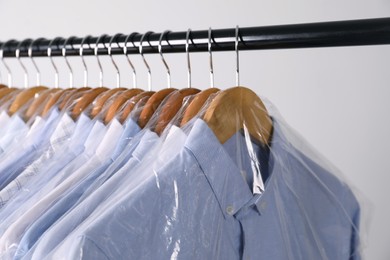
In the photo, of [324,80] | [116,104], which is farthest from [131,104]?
[324,80]

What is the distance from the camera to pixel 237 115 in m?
0.72

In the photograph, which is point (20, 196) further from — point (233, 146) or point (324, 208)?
point (324, 208)

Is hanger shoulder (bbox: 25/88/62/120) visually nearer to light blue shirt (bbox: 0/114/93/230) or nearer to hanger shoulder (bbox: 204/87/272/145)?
light blue shirt (bbox: 0/114/93/230)

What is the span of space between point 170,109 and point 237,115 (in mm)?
99

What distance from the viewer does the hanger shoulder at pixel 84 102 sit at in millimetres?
913

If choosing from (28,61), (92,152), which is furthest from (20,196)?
(28,61)

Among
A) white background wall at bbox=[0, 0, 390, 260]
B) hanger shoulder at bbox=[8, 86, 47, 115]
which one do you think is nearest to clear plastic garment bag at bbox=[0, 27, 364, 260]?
hanger shoulder at bbox=[8, 86, 47, 115]

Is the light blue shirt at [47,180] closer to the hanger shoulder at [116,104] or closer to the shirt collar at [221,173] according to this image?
the hanger shoulder at [116,104]

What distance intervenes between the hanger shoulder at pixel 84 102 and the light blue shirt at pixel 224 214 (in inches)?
10.9

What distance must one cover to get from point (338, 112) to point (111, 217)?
1018 mm

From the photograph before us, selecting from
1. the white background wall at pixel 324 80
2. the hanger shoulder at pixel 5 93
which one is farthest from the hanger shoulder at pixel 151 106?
the white background wall at pixel 324 80

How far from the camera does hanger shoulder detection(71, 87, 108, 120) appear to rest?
0.91m

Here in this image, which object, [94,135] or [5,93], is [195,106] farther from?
A: [5,93]

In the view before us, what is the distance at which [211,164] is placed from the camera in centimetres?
68
